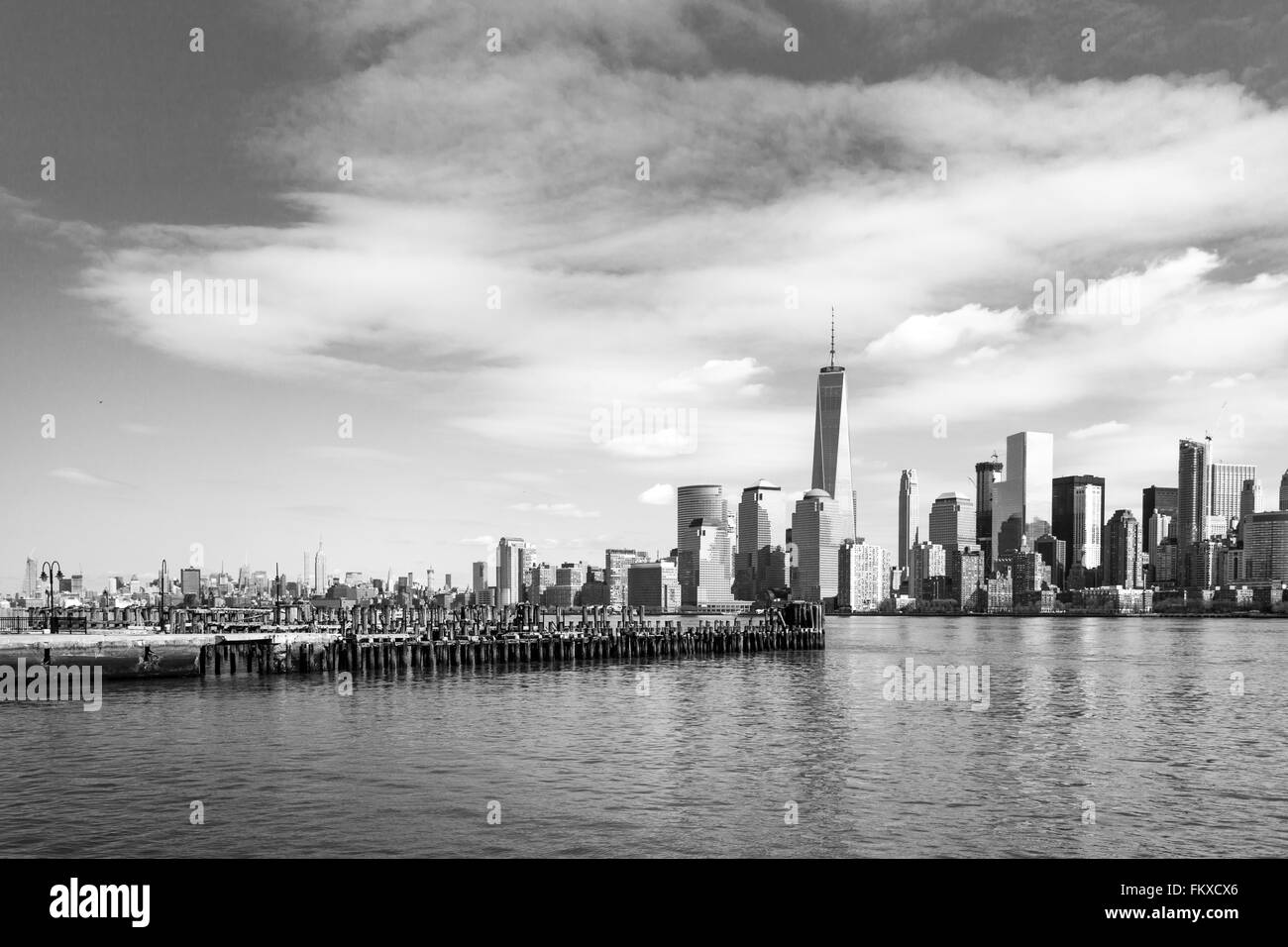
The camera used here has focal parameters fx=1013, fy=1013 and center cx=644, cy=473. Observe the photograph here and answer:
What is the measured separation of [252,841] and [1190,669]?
311 feet

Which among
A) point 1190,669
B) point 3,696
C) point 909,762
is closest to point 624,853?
point 909,762

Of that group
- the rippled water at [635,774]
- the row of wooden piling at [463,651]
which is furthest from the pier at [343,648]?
the rippled water at [635,774]

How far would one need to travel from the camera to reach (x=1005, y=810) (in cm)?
2994

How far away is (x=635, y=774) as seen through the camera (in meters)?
35.4

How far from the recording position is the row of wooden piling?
80.8m

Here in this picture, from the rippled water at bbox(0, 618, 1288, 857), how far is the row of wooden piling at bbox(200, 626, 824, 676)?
1363 centimetres

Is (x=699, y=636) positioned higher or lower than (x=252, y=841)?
lower

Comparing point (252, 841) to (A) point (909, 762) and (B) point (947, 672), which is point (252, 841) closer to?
(A) point (909, 762)

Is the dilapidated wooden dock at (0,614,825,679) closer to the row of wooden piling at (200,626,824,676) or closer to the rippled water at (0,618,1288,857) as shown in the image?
the row of wooden piling at (200,626,824,676)

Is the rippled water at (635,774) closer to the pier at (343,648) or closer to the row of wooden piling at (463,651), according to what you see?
the pier at (343,648)

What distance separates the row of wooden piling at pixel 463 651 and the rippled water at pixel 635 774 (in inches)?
537

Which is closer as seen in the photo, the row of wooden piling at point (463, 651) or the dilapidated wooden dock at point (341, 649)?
the dilapidated wooden dock at point (341, 649)

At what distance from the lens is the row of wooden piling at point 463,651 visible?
80.8 metres

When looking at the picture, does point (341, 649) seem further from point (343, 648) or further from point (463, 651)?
point (463, 651)
